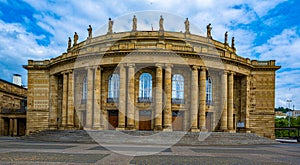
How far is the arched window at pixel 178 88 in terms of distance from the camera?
3702cm

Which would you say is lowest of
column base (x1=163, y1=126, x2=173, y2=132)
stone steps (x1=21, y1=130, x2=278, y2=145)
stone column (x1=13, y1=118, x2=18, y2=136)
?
stone column (x1=13, y1=118, x2=18, y2=136)

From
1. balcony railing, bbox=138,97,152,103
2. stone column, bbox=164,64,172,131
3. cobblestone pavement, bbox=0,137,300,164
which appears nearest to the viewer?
cobblestone pavement, bbox=0,137,300,164

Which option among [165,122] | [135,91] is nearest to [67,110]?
[135,91]

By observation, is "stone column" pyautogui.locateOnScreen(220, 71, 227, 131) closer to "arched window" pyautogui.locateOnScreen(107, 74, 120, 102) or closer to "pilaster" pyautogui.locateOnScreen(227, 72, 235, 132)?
"pilaster" pyautogui.locateOnScreen(227, 72, 235, 132)

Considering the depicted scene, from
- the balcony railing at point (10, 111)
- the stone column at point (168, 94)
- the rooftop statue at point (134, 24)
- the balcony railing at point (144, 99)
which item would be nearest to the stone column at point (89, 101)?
the balcony railing at point (144, 99)

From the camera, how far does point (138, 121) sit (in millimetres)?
36469

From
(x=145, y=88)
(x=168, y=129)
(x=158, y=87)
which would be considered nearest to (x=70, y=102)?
(x=145, y=88)

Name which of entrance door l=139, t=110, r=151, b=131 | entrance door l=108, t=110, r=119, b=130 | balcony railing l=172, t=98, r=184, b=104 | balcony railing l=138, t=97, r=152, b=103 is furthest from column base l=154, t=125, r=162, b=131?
entrance door l=108, t=110, r=119, b=130

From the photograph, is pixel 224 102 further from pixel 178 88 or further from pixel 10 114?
pixel 10 114

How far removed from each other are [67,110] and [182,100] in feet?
52.0

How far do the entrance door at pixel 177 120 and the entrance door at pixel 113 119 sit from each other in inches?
289

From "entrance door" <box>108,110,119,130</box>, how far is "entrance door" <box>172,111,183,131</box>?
733 centimetres

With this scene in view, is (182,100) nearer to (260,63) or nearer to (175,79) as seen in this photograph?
(175,79)

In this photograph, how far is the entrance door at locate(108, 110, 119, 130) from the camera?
37469mm
